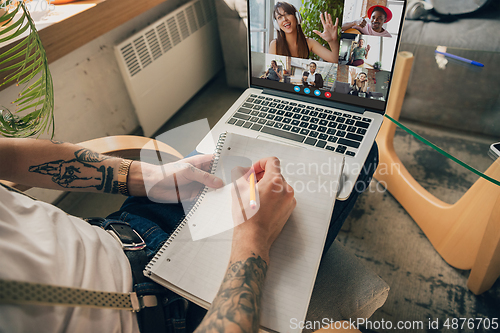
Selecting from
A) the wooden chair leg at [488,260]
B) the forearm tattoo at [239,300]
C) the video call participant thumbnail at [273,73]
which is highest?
the video call participant thumbnail at [273,73]

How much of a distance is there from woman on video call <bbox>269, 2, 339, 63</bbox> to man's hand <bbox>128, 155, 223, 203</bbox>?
0.39 meters

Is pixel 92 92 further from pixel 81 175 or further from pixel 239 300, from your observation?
pixel 239 300

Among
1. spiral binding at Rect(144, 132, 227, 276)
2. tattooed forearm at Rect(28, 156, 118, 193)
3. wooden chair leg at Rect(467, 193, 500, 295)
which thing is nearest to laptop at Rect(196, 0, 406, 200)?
spiral binding at Rect(144, 132, 227, 276)

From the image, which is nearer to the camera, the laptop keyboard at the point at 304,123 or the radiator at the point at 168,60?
the laptop keyboard at the point at 304,123

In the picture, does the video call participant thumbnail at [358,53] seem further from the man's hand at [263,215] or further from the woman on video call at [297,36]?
the man's hand at [263,215]

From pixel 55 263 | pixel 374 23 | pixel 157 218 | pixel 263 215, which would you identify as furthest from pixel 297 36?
pixel 55 263

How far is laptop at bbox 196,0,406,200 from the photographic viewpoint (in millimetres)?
698

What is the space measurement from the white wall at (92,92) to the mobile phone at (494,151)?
5.45 ft

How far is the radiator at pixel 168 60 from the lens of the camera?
4.95 feet

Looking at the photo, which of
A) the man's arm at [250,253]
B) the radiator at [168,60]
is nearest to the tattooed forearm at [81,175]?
the man's arm at [250,253]

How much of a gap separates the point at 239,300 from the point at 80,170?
535 millimetres

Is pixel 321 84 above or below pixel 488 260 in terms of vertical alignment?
above

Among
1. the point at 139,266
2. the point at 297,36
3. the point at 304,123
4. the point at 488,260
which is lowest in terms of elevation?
the point at 488,260

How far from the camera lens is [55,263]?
435 mm
